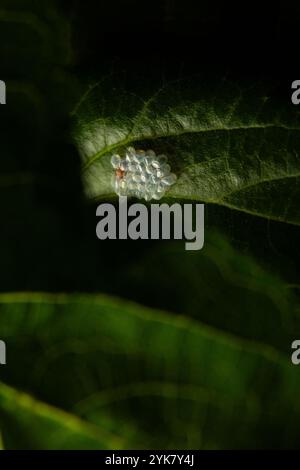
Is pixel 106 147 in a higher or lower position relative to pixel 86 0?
lower

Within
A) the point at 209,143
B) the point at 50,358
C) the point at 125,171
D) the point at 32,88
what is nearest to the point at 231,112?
the point at 209,143

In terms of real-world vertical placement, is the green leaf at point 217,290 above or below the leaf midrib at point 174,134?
below

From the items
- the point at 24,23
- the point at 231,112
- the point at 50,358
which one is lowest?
the point at 50,358

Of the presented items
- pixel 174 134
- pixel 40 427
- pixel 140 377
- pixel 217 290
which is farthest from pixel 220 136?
pixel 40 427

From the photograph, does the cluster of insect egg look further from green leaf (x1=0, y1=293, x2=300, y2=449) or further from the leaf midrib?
green leaf (x1=0, y1=293, x2=300, y2=449)

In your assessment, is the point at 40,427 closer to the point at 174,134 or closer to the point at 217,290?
the point at 217,290

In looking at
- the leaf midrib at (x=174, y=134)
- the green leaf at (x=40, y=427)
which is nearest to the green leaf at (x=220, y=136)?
the leaf midrib at (x=174, y=134)

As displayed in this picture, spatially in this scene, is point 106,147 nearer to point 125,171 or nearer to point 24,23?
point 125,171

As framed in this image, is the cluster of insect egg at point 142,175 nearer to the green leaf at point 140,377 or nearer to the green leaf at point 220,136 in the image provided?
the green leaf at point 220,136
